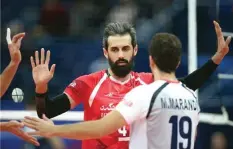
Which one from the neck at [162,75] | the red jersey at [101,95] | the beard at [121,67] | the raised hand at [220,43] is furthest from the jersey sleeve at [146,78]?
the neck at [162,75]

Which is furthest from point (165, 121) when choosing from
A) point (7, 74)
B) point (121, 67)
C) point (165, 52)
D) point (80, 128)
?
point (7, 74)

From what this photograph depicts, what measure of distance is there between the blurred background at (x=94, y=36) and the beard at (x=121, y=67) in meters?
2.97

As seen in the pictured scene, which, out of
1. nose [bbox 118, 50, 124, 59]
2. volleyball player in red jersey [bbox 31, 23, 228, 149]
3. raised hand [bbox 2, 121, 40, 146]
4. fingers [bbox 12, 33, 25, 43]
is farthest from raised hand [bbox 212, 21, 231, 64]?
raised hand [bbox 2, 121, 40, 146]

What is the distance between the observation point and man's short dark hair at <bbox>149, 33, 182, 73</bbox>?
4344mm

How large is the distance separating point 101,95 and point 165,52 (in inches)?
52.9

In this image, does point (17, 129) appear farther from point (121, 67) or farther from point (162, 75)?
point (162, 75)

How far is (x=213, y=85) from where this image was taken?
32.9ft

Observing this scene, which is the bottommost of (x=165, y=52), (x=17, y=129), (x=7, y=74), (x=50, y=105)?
(x=17, y=129)

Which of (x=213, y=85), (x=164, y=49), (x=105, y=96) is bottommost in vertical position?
(x=213, y=85)

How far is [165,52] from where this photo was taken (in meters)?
4.34

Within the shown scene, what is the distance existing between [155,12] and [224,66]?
200cm

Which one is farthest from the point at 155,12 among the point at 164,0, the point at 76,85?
the point at 76,85

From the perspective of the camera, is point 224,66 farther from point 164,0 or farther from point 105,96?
point 105,96

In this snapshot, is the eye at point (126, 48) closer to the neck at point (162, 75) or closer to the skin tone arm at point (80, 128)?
the neck at point (162, 75)
